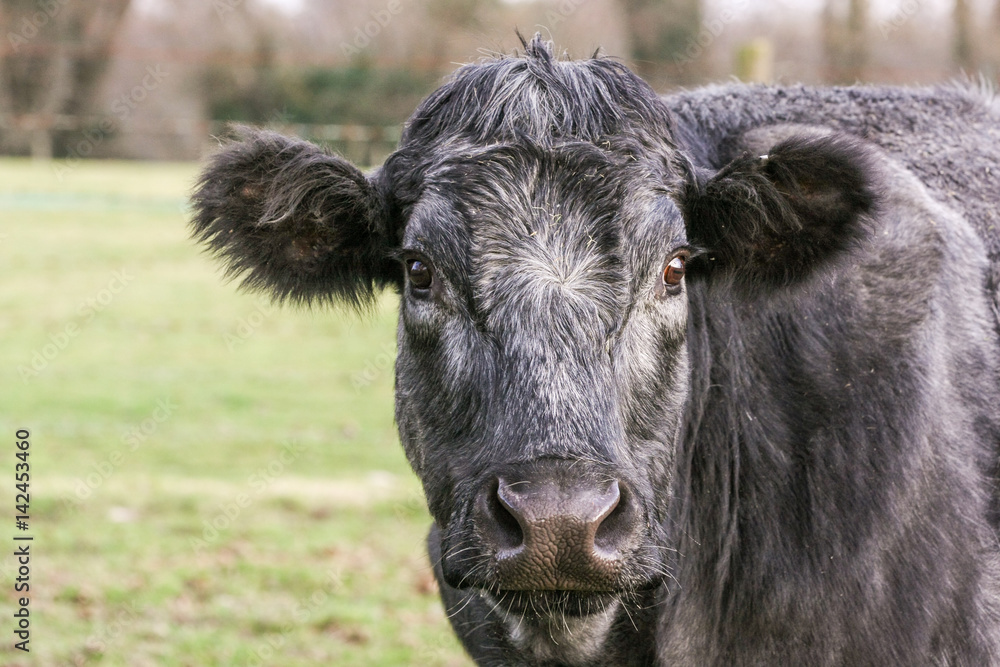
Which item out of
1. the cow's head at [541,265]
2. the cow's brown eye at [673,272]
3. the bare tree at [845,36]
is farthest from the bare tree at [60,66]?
the cow's brown eye at [673,272]

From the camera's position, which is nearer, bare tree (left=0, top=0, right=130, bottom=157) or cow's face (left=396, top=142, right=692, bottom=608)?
cow's face (left=396, top=142, right=692, bottom=608)

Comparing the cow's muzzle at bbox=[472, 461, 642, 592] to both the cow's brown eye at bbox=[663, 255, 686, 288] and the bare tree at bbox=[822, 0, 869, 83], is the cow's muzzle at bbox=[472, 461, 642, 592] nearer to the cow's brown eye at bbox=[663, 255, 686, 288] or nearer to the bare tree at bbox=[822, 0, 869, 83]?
the cow's brown eye at bbox=[663, 255, 686, 288]

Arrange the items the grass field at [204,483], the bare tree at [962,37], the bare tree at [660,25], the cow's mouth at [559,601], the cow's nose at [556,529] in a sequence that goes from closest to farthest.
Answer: the cow's nose at [556,529] < the cow's mouth at [559,601] < the grass field at [204,483] < the bare tree at [962,37] < the bare tree at [660,25]

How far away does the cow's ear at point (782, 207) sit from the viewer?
3.45m

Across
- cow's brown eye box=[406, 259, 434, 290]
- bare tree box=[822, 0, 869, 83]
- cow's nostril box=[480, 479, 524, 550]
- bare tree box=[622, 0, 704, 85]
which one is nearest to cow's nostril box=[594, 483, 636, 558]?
cow's nostril box=[480, 479, 524, 550]

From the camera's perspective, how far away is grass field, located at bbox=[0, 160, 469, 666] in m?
6.48

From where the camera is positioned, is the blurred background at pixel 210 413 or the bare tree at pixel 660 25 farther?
the bare tree at pixel 660 25

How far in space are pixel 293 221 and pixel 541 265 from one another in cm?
111

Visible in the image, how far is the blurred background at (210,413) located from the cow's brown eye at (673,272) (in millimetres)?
1196

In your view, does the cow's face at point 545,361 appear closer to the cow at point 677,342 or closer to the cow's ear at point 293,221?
the cow at point 677,342

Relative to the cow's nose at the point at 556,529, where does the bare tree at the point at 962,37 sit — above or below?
above

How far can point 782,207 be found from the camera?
11.7 ft

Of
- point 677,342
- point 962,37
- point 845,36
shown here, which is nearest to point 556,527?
point 677,342

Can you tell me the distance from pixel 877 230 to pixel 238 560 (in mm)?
5428
